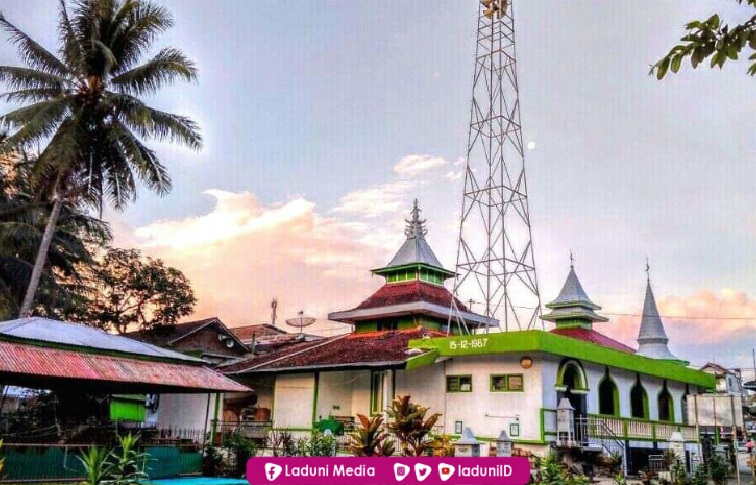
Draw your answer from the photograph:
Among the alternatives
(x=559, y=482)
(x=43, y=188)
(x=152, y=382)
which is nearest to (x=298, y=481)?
(x=559, y=482)

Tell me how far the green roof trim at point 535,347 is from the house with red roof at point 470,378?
3 centimetres

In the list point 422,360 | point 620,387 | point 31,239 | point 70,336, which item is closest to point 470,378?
point 422,360

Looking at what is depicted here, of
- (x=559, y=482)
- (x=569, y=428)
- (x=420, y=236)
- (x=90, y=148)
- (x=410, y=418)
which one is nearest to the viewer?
(x=559, y=482)

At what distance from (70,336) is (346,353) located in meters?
10.8

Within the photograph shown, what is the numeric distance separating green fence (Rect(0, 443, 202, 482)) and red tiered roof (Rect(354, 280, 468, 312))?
1266 centimetres

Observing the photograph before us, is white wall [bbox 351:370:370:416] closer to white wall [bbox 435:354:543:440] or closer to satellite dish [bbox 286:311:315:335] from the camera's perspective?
white wall [bbox 435:354:543:440]

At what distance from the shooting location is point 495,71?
25031 millimetres

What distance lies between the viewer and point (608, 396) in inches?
896

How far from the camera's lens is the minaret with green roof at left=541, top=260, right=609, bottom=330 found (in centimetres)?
3803

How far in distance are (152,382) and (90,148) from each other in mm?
12136

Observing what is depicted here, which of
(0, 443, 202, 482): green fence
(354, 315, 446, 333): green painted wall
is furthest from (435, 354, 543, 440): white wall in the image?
(0, 443, 202, 482): green fence

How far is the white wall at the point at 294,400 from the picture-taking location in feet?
83.9

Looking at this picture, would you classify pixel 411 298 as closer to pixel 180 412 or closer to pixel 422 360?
pixel 422 360

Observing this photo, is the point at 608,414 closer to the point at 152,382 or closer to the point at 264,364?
the point at 264,364
